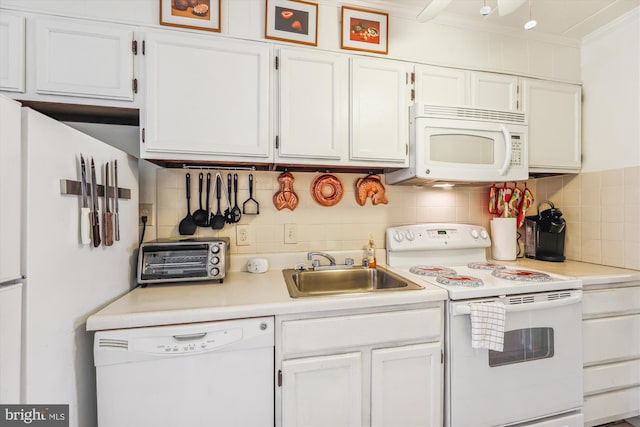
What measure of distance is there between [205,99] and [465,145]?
1.48 metres

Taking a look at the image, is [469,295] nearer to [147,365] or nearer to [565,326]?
[565,326]

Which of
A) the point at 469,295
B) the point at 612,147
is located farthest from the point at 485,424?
the point at 612,147

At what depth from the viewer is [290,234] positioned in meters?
1.89

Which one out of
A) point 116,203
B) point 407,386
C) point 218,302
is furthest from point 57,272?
point 407,386

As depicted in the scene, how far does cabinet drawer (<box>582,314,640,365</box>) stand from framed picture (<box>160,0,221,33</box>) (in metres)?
2.52

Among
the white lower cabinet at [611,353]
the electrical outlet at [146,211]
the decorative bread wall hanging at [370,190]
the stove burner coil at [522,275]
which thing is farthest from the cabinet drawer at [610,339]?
the electrical outlet at [146,211]

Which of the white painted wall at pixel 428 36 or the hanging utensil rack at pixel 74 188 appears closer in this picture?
the hanging utensil rack at pixel 74 188

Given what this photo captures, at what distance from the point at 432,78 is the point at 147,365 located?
2.01m

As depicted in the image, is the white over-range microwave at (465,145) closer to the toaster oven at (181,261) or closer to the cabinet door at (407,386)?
the cabinet door at (407,386)

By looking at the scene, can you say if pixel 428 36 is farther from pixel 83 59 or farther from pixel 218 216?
pixel 83 59

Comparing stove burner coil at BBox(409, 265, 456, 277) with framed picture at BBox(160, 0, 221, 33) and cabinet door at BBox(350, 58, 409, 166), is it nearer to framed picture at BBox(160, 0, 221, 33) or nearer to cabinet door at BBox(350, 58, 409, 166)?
cabinet door at BBox(350, 58, 409, 166)

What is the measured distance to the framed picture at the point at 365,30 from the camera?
162 cm

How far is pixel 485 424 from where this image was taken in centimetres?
141

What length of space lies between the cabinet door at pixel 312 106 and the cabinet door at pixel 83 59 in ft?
2.40
